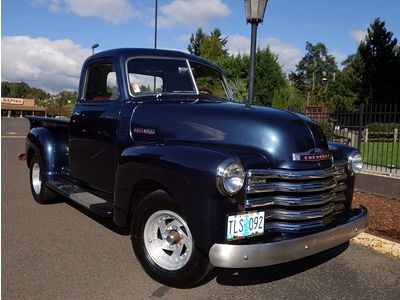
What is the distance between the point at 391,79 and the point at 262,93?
45.7 feet

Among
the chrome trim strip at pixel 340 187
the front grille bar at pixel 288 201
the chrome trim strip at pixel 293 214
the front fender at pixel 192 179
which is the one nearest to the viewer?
the front fender at pixel 192 179

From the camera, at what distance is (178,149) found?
364 centimetres

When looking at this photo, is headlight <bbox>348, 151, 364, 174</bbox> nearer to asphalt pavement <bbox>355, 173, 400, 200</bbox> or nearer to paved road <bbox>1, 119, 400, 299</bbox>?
paved road <bbox>1, 119, 400, 299</bbox>

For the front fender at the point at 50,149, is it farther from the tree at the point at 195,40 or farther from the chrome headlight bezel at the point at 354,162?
the tree at the point at 195,40

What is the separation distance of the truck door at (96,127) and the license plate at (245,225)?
192 centimetres

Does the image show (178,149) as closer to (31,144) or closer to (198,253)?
(198,253)

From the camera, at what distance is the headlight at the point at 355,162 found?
4.48 meters

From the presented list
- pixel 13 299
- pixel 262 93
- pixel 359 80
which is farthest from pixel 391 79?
pixel 13 299

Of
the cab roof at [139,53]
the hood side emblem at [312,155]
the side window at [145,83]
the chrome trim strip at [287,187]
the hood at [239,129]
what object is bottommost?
the chrome trim strip at [287,187]

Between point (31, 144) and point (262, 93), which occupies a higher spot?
point (262, 93)

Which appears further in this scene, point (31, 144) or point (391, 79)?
point (391, 79)

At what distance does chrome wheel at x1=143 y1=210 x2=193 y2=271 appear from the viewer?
3.64 meters

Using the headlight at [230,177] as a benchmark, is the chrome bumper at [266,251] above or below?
below

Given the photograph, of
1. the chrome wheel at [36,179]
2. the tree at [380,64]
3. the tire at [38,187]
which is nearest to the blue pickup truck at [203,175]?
the tire at [38,187]
